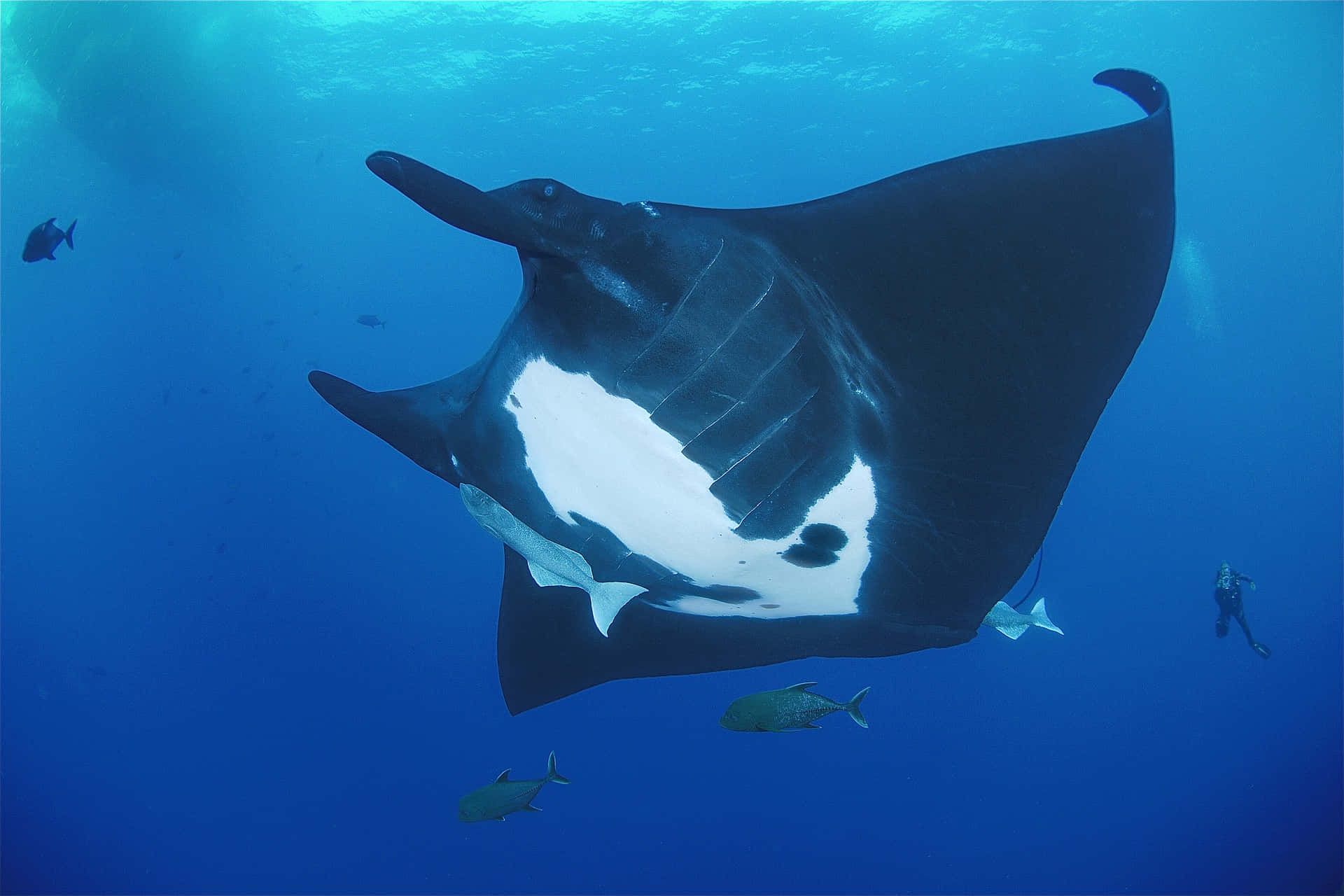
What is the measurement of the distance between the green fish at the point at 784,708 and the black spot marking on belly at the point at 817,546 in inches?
67.6

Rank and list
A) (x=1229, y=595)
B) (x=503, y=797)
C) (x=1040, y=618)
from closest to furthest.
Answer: (x=1040, y=618), (x=503, y=797), (x=1229, y=595)

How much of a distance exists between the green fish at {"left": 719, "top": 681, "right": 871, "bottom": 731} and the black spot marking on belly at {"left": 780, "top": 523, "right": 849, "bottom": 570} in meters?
1.72

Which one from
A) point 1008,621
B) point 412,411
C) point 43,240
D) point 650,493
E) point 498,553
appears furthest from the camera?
point 498,553

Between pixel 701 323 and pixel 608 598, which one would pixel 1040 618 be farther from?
pixel 701 323

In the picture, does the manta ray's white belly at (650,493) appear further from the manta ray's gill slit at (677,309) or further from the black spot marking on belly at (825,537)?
the manta ray's gill slit at (677,309)

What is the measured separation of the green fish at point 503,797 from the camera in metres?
4.77

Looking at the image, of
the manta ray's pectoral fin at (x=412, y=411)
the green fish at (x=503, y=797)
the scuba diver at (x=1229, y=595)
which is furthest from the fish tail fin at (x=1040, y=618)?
the scuba diver at (x=1229, y=595)

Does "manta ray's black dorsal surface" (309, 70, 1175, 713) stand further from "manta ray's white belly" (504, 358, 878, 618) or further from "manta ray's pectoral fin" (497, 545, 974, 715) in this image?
"manta ray's pectoral fin" (497, 545, 974, 715)

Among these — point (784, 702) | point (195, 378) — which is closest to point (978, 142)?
point (784, 702)

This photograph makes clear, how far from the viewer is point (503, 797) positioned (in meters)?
4.82

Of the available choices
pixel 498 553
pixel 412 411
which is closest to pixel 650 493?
pixel 412 411

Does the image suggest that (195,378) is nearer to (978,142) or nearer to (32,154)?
(32,154)

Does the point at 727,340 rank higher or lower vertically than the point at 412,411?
lower

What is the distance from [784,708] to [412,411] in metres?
2.61
